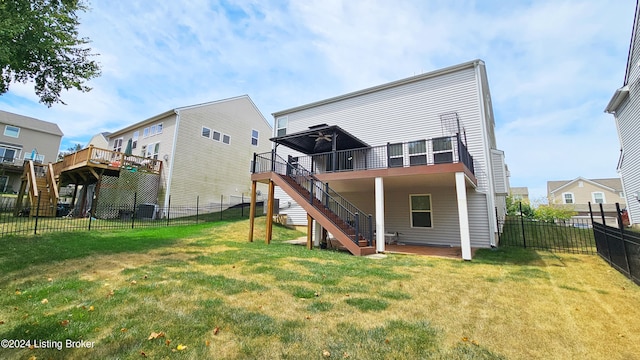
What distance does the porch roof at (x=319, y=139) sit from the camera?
10.8 meters

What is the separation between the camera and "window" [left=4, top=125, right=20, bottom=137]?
2736 centimetres

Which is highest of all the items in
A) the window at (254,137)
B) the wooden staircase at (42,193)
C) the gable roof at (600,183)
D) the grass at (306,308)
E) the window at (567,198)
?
the window at (254,137)

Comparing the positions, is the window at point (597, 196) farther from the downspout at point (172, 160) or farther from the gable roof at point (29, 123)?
the gable roof at point (29, 123)

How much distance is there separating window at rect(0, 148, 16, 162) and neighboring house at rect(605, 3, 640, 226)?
46.7 meters

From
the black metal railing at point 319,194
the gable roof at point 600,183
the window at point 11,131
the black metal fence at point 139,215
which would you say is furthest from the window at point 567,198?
the window at point 11,131

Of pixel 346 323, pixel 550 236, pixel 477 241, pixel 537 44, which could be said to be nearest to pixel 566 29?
pixel 537 44

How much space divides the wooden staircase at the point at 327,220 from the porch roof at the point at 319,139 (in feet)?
6.85

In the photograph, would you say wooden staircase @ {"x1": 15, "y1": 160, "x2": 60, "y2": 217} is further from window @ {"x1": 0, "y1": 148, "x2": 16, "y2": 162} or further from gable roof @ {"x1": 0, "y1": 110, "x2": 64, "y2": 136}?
gable roof @ {"x1": 0, "y1": 110, "x2": 64, "y2": 136}

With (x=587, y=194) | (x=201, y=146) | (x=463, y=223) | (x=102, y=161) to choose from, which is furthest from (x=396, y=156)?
(x=587, y=194)

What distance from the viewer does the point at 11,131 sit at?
27.7 m

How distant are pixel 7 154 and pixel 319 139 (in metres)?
35.9

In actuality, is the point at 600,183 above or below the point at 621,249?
above

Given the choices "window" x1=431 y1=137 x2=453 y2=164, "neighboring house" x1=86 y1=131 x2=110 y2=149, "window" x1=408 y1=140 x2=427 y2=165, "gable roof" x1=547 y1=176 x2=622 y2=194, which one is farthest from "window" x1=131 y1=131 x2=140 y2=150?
"gable roof" x1=547 y1=176 x2=622 y2=194

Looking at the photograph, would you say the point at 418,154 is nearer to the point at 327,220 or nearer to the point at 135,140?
the point at 327,220
